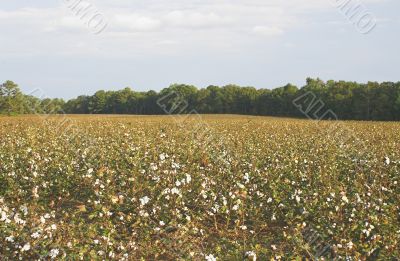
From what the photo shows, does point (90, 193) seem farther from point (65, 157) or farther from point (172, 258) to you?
point (172, 258)

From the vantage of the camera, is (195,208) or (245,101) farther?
(245,101)

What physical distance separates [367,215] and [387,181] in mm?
2706

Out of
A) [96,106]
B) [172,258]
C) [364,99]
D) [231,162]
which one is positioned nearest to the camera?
[172,258]

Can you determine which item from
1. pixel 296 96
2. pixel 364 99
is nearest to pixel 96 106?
pixel 296 96

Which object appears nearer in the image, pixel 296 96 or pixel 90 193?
pixel 90 193

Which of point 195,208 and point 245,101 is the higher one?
point 245,101

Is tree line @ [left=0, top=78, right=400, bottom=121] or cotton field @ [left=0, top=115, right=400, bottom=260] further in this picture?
tree line @ [left=0, top=78, right=400, bottom=121]

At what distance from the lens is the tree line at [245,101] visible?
70.2 m

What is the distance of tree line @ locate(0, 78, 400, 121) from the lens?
2766 inches

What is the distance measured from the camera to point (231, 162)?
37.1 feet

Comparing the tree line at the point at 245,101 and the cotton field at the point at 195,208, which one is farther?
the tree line at the point at 245,101

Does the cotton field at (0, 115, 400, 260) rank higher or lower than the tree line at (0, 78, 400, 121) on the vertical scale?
lower

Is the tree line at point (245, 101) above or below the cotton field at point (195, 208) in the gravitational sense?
above

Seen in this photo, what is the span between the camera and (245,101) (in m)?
102
